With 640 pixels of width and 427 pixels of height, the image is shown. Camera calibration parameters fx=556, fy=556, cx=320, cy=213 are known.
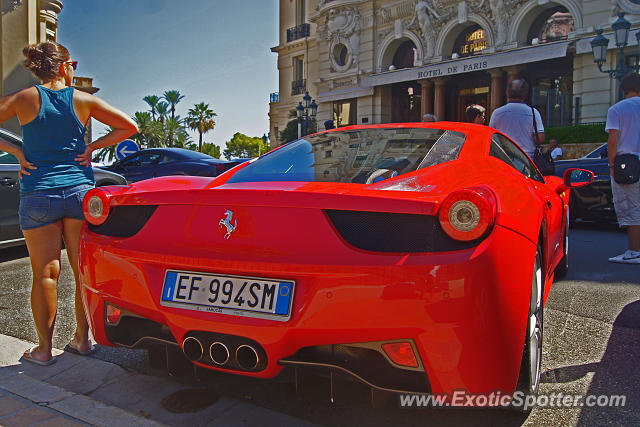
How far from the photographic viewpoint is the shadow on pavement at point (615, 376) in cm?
230

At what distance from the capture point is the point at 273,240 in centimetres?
200

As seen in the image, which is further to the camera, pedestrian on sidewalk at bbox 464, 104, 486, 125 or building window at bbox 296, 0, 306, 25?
building window at bbox 296, 0, 306, 25

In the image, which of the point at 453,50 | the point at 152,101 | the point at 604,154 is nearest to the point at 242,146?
the point at 152,101

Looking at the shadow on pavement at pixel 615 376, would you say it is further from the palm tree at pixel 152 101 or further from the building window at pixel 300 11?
the palm tree at pixel 152 101

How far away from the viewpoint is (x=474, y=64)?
26.1 metres

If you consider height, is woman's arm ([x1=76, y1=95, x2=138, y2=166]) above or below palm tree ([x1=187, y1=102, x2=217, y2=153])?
below

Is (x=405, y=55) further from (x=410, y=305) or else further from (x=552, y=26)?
(x=410, y=305)

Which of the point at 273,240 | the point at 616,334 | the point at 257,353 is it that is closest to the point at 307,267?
the point at 273,240

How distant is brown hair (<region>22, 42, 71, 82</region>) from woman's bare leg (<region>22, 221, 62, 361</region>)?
2.57ft

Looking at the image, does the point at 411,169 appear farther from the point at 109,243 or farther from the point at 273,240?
the point at 109,243

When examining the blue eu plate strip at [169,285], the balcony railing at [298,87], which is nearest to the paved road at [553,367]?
the blue eu plate strip at [169,285]

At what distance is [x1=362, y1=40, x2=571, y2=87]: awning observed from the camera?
23031mm

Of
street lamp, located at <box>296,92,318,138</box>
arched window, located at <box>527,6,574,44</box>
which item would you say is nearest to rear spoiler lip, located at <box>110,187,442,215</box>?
arched window, located at <box>527,6,574,44</box>

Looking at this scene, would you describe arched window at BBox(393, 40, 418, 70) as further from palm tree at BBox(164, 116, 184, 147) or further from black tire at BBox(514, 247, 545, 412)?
palm tree at BBox(164, 116, 184, 147)
